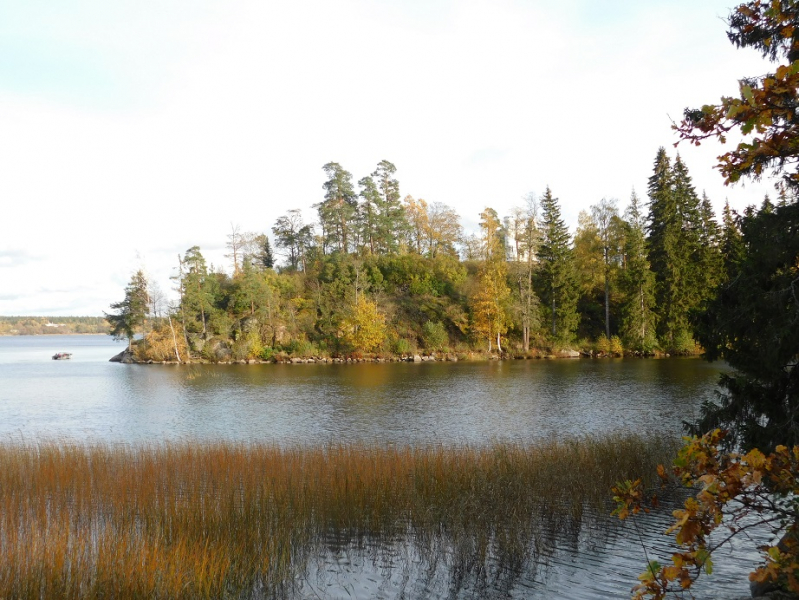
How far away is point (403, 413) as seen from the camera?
2169 centimetres

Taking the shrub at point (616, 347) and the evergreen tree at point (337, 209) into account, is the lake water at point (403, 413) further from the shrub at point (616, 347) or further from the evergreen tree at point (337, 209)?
the evergreen tree at point (337, 209)

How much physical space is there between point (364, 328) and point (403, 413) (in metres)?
28.5

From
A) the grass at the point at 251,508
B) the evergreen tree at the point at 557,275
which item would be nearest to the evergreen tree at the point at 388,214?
the evergreen tree at the point at 557,275

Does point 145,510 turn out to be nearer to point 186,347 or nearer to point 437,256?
point 186,347

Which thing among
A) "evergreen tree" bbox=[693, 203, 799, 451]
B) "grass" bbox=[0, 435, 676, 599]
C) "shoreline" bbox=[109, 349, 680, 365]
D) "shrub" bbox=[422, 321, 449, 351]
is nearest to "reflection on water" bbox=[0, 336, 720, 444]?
"grass" bbox=[0, 435, 676, 599]

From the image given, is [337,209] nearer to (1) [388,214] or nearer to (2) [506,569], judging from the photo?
(1) [388,214]

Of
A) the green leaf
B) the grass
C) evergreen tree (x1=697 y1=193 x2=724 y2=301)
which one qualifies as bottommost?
the grass

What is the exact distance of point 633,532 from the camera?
851 centimetres

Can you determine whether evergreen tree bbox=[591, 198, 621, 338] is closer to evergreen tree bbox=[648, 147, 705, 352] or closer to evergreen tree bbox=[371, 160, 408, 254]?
evergreen tree bbox=[648, 147, 705, 352]

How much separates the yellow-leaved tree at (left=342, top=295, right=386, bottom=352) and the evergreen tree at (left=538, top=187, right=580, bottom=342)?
15.5 meters

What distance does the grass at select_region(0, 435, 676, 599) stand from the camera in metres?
5.74

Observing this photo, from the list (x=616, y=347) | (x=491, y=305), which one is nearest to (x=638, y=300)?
(x=616, y=347)

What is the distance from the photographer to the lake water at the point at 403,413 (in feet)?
22.9

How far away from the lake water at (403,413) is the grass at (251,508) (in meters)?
0.49
